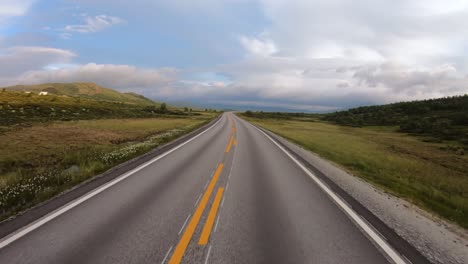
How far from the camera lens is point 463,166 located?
20438 mm

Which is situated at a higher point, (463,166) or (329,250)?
(329,250)

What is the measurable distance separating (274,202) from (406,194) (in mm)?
5059

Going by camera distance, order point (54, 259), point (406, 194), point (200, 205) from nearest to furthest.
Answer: point (54, 259)
point (200, 205)
point (406, 194)

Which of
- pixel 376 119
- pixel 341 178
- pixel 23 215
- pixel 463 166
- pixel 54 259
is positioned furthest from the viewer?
pixel 376 119

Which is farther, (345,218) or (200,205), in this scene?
(200,205)

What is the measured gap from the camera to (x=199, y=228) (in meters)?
4.88

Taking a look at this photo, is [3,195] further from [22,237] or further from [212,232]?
[212,232]

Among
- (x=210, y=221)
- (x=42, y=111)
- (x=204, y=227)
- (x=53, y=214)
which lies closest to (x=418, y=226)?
(x=210, y=221)

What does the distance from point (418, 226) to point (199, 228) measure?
191 inches

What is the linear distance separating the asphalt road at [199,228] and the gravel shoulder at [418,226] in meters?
0.73

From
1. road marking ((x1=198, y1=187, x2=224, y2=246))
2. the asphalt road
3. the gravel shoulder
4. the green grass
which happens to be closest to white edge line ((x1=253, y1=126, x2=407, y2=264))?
the asphalt road

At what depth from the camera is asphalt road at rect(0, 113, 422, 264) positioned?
4004 mm

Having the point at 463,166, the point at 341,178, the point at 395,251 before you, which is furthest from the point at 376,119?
the point at 395,251

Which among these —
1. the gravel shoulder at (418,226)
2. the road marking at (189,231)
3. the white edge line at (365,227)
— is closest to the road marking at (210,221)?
the road marking at (189,231)
